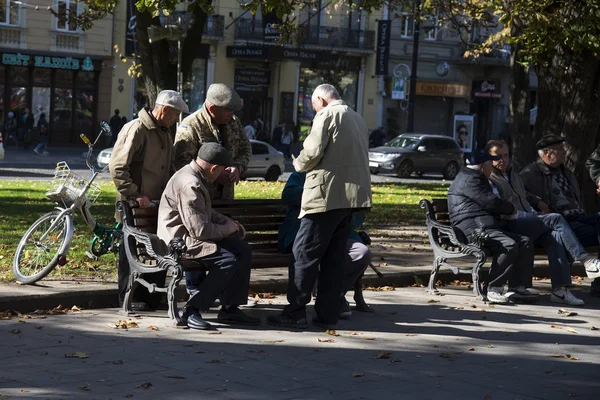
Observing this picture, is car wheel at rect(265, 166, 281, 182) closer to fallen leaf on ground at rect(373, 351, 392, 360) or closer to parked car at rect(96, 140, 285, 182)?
parked car at rect(96, 140, 285, 182)

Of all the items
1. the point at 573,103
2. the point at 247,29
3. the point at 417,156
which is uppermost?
the point at 247,29

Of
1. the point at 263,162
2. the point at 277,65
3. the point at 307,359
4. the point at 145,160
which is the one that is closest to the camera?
the point at 307,359

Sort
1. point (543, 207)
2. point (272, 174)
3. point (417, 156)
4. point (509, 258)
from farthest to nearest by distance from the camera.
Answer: point (417, 156) → point (272, 174) → point (543, 207) → point (509, 258)

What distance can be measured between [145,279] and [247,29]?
38728mm

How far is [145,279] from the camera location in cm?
852

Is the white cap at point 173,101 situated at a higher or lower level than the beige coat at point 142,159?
higher

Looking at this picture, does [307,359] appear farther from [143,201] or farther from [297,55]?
[297,55]

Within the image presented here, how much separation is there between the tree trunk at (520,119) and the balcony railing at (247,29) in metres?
24.9

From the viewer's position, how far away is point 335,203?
780 cm

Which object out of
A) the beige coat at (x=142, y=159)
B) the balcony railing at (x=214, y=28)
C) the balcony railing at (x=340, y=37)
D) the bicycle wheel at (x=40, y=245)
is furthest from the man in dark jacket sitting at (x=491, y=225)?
the balcony railing at (x=340, y=37)

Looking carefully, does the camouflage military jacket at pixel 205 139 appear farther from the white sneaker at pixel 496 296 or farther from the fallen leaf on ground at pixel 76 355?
the white sneaker at pixel 496 296

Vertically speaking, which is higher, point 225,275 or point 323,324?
point 225,275

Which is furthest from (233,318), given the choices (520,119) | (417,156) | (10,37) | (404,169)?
(10,37)

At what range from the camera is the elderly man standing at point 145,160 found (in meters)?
8.34
